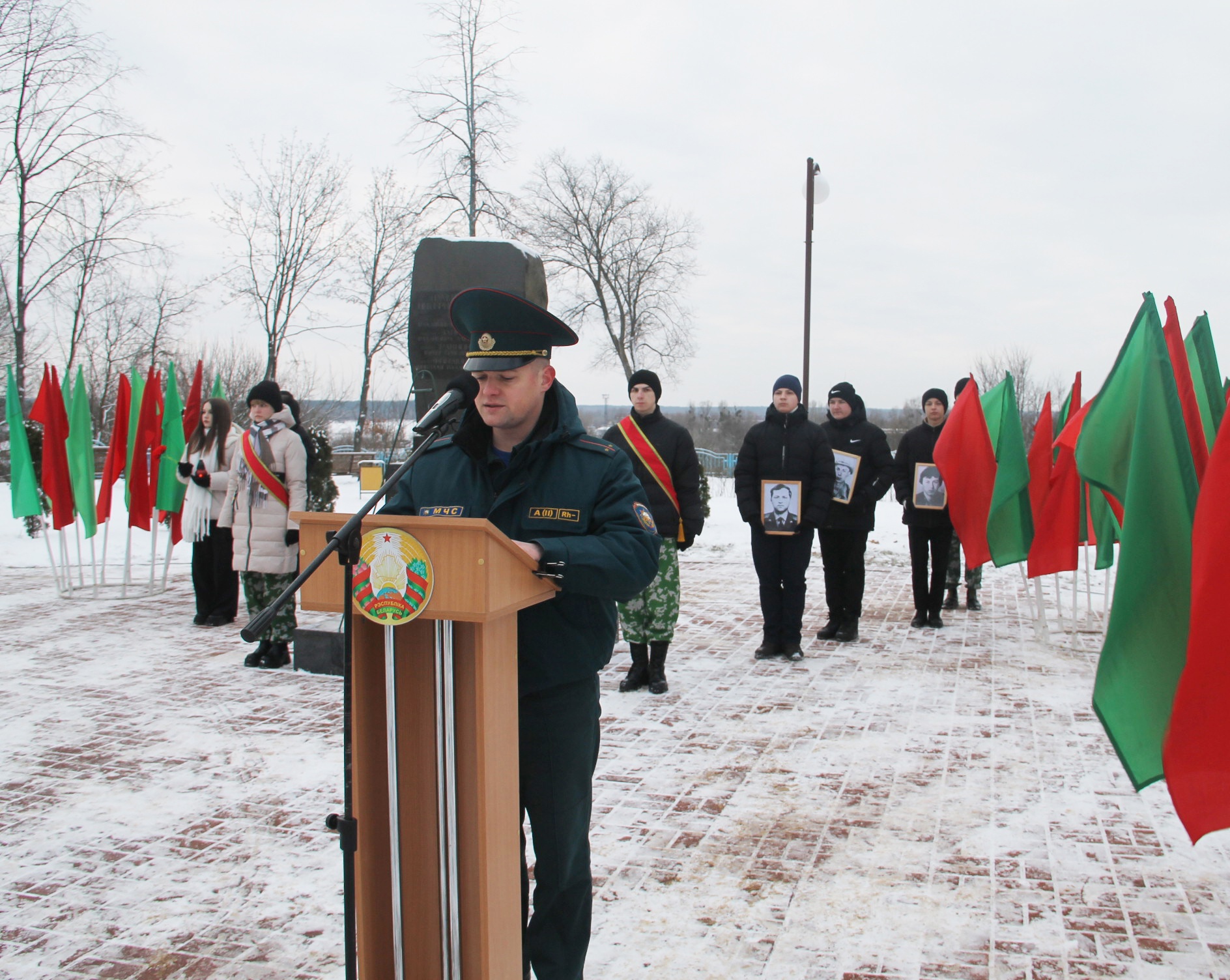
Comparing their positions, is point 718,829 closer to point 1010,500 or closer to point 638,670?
point 638,670

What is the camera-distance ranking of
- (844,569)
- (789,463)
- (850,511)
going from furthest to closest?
(844,569), (850,511), (789,463)

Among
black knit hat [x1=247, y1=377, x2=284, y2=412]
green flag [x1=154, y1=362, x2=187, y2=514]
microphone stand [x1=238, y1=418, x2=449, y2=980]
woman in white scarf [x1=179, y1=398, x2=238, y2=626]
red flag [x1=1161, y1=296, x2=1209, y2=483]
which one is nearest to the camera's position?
microphone stand [x1=238, y1=418, x2=449, y2=980]

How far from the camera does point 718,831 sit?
388 cm

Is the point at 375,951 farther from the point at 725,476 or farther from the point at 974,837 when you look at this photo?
the point at 725,476

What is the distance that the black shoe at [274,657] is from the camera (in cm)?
674

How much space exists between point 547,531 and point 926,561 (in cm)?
675

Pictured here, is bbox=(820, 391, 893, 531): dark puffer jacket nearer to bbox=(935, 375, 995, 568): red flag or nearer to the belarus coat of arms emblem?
bbox=(935, 375, 995, 568): red flag

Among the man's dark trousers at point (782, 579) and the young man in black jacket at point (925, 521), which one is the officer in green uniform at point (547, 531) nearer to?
the man's dark trousers at point (782, 579)

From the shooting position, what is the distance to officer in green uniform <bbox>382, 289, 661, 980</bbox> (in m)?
2.31

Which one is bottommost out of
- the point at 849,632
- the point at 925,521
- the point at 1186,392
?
the point at 849,632

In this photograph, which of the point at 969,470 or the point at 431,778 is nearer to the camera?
the point at 431,778

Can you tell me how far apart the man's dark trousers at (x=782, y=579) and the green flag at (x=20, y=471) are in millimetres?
7292

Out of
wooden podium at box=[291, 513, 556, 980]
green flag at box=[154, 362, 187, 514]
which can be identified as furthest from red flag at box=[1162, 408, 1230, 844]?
green flag at box=[154, 362, 187, 514]

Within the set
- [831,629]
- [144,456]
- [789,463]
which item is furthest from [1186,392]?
[144,456]
